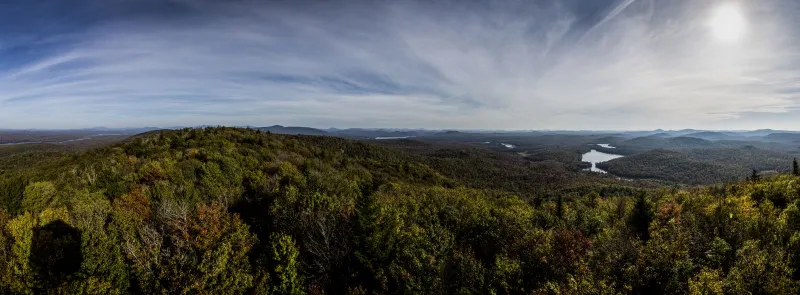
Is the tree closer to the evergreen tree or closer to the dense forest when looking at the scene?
the dense forest

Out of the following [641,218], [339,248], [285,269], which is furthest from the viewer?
[641,218]

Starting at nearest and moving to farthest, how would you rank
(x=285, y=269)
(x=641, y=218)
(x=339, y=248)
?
(x=285, y=269) < (x=339, y=248) < (x=641, y=218)

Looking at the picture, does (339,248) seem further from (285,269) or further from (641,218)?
(641,218)

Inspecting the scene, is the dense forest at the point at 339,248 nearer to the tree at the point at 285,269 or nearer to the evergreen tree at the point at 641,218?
the tree at the point at 285,269

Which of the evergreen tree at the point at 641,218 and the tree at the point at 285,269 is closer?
the tree at the point at 285,269

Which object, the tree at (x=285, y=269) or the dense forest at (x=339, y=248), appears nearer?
the dense forest at (x=339, y=248)

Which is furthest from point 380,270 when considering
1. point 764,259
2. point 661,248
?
point 764,259

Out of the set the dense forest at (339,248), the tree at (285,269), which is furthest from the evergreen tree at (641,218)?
the tree at (285,269)

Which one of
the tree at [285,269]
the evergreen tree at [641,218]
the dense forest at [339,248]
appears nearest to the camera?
the dense forest at [339,248]

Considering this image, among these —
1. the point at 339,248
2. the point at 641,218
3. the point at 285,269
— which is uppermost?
the point at 339,248

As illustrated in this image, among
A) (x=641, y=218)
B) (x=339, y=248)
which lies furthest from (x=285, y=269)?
(x=641, y=218)

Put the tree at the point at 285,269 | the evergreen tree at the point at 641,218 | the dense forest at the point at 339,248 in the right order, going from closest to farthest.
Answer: the dense forest at the point at 339,248
the tree at the point at 285,269
the evergreen tree at the point at 641,218
